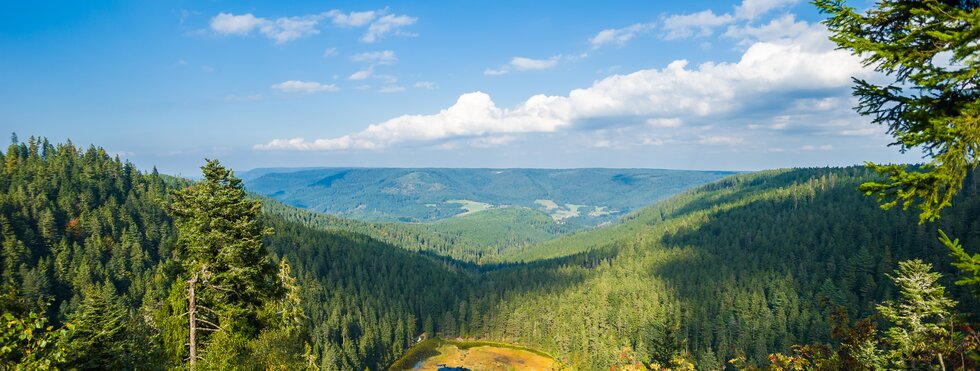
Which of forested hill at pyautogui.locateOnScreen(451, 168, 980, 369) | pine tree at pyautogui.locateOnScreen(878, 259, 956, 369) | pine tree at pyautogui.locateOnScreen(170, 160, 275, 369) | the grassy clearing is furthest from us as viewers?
the grassy clearing

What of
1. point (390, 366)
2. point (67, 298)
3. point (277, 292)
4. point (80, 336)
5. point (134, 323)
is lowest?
point (390, 366)

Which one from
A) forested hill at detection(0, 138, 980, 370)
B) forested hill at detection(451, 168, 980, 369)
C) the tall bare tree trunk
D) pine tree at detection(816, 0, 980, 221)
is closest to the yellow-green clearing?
forested hill at detection(0, 138, 980, 370)

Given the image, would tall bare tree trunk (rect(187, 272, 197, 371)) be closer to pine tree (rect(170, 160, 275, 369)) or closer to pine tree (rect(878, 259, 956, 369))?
pine tree (rect(170, 160, 275, 369))

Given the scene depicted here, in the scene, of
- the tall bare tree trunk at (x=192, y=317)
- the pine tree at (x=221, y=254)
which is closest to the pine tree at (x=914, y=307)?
the tall bare tree trunk at (x=192, y=317)

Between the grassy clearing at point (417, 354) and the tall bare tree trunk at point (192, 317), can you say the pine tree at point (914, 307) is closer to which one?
the tall bare tree trunk at point (192, 317)

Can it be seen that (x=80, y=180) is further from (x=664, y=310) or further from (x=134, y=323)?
(x=664, y=310)

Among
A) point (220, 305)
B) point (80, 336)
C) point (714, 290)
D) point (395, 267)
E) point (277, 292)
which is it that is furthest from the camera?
point (395, 267)

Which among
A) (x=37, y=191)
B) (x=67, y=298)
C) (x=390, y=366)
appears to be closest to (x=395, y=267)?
(x=390, y=366)

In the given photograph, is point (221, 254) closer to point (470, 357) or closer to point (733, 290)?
→ point (470, 357)
